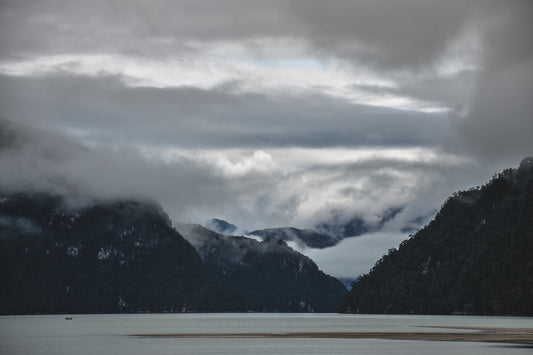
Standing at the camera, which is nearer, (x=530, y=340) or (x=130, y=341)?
(x=530, y=340)

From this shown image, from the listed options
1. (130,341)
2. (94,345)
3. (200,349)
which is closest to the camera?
(200,349)

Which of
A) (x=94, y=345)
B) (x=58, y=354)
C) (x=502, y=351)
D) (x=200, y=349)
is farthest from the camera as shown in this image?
(x=94, y=345)

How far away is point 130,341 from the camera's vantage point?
189m

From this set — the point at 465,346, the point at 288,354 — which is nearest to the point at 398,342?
the point at 465,346

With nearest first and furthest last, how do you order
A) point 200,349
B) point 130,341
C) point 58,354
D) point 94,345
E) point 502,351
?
point 502,351
point 58,354
point 200,349
point 94,345
point 130,341

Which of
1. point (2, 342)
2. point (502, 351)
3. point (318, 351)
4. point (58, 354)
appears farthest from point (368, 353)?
point (2, 342)

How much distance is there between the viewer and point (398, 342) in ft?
578

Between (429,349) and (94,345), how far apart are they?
6759 cm

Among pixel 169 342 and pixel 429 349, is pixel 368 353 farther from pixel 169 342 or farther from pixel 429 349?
pixel 169 342

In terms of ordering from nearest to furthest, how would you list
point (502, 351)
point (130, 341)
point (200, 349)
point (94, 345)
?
1. point (502, 351)
2. point (200, 349)
3. point (94, 345)
4. point (130, 341)

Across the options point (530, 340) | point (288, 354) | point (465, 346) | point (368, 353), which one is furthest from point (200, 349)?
point (530, 340)

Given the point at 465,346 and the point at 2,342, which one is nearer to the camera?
the point at 465,346

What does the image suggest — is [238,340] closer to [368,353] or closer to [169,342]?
[169,342]

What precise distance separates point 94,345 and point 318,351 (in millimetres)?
48973
